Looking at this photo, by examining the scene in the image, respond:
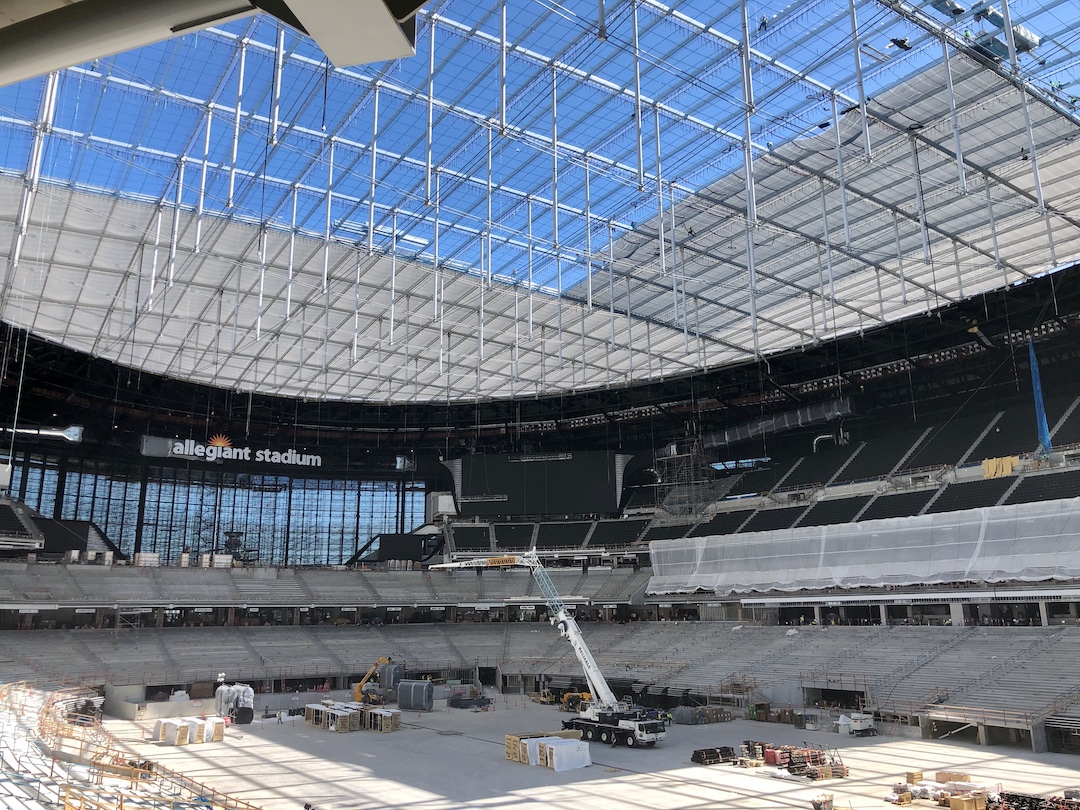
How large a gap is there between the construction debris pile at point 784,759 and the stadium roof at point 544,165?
18607 millimetres

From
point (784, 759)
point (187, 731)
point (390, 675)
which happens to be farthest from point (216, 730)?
point (784, 759)

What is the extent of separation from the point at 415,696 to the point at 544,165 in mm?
28126

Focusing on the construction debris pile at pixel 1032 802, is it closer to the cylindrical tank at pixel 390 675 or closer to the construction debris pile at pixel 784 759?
the construction debris pile at pixel 784 759

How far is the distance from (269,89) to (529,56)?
9370mm

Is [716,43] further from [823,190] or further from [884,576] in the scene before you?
[884,576]

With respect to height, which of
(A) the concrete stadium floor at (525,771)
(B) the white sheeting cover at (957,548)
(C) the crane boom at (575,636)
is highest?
(B) the white sheeting cover at (957,548)

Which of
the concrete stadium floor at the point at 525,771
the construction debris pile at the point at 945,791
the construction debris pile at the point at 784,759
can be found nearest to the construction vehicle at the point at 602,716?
the concrete stadium floor at the point at 525,771

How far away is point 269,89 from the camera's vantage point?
29375 mm

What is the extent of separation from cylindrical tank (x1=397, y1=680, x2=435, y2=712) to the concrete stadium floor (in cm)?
687

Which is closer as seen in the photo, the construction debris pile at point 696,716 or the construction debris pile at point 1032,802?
the construction debris pile at point 1032,802

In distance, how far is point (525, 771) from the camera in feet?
90.5

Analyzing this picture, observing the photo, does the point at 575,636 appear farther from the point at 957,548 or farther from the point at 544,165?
the point at 957,548

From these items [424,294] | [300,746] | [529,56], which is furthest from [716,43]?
[300,746]

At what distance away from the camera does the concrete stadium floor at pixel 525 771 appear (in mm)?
23266
